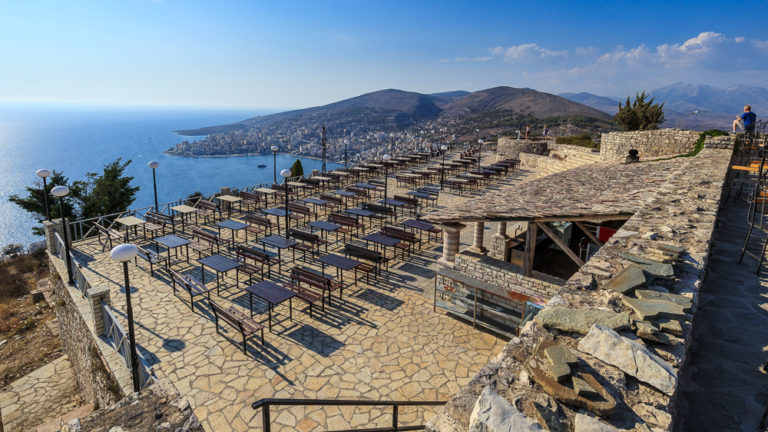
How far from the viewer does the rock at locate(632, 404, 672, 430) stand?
1.82 m

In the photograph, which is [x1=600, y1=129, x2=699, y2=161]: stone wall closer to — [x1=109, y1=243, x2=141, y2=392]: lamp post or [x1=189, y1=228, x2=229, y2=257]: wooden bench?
[x1=189, y1=228, x2=229, y2=257]: wooden bench

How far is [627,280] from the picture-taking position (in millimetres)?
3115

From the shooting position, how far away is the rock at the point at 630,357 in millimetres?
2031

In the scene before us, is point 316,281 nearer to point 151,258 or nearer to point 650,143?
point 151,258

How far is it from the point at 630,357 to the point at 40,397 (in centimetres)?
1203

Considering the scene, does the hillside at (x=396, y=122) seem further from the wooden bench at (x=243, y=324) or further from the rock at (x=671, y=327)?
the rock at (x=671, y=327)

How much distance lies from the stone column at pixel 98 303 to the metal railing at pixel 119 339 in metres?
0.07

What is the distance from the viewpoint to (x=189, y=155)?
8419 centimetres

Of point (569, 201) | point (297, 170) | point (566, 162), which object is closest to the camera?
point (569, 201)

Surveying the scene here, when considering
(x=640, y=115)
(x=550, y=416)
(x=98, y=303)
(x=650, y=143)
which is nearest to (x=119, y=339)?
(x=98, y=303)

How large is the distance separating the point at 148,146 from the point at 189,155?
47.5 m

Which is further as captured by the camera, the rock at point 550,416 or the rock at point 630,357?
the rock at point 630,357

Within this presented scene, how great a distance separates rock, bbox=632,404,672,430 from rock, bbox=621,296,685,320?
0.81 metres

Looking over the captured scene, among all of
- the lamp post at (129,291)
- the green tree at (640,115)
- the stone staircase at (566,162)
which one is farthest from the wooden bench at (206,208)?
the green tree at (640,115)
